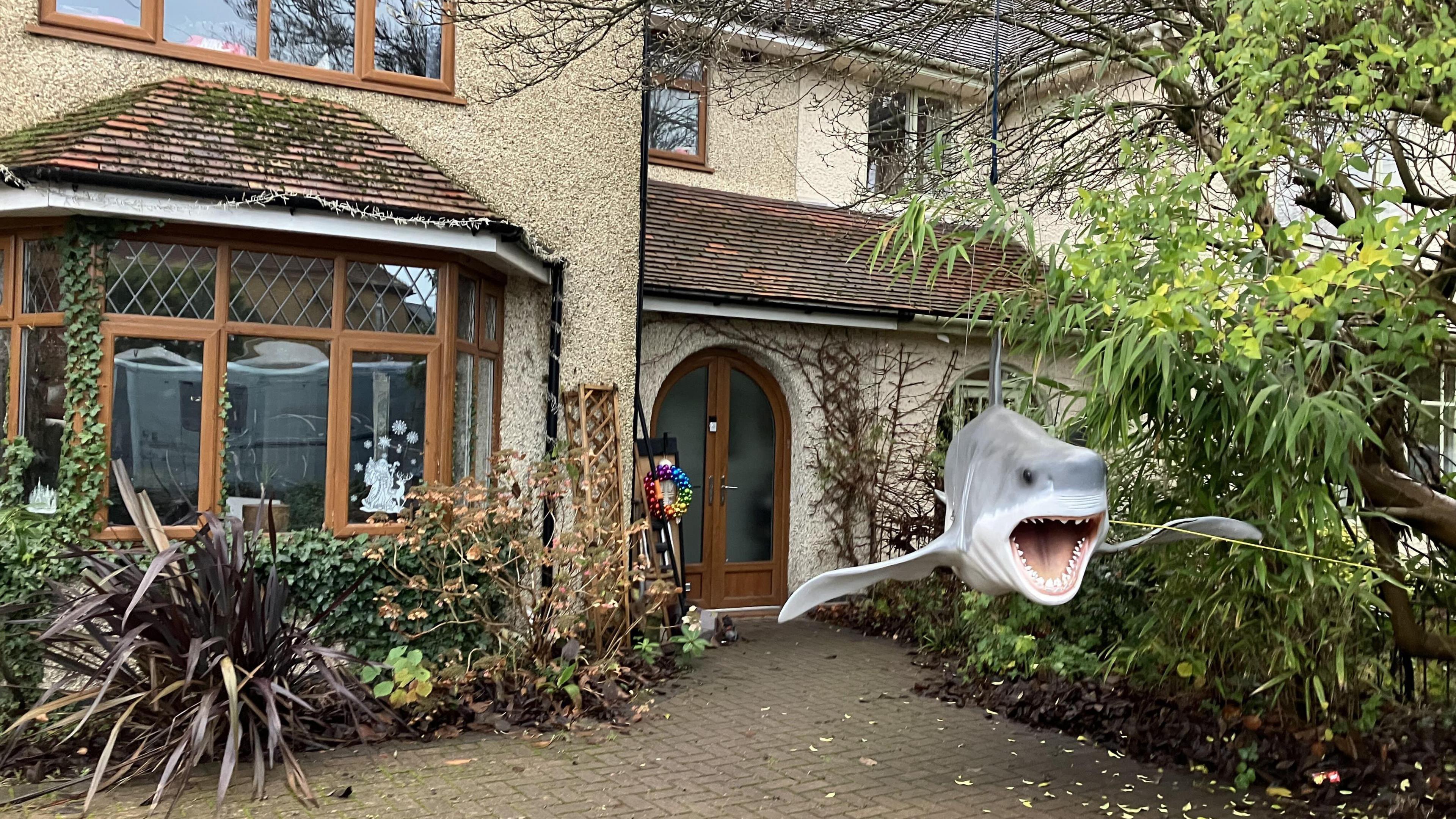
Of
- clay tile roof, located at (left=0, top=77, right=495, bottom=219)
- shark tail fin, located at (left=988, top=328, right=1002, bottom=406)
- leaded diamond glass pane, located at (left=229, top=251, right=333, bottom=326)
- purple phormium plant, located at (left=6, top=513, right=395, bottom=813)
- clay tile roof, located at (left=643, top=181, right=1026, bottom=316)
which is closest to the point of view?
shark tail fin, located at (left=988, top=328, right=1002, bottom=406)

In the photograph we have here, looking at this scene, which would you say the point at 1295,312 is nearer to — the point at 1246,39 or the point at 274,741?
the point at 1246,39

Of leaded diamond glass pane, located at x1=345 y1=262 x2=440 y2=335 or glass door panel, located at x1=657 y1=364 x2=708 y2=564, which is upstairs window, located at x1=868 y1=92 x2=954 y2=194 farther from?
leaded diamond glass pane, located at x1=345 y1=262 x2=440 y2=335

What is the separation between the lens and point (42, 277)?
261 inches

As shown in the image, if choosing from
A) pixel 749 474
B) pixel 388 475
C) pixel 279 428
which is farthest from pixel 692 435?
pixel 279 428

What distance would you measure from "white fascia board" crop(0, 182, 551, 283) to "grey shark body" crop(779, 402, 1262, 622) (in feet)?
13.7

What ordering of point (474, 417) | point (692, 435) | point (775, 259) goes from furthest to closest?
point (775, 259) → point (692, 435) → point (474, 417)

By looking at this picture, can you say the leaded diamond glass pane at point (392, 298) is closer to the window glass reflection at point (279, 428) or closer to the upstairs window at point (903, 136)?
the window glass reflection at point (279, 428)

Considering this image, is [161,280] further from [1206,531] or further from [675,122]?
[675,122]

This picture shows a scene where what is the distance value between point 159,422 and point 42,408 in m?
0.70

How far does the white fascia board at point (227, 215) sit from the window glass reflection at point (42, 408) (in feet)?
2.58

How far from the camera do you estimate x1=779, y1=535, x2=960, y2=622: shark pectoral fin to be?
3924 mm

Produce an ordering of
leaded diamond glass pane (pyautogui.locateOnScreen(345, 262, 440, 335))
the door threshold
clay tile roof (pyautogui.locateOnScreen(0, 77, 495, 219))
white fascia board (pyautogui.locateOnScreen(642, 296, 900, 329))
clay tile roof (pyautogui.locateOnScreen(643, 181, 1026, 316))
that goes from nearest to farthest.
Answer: clay tile roof (pyautogui.locateOnScreen(0, 77, 495, 219)) < leaded diamond glass pane (pyautogui.locateOnScreen(345, 262, 440, 335)) < white fascia board (pyautogui.locateOnScreen(642, 296, 900, 329)) < clay tile roof (pyautogui.locateOnScreen(643, 181, 1026, 316)) < the door threshold

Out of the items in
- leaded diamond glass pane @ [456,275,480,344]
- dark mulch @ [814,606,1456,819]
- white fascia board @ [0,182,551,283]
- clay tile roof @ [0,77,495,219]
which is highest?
clay tile roof @ [0,77,495,219]

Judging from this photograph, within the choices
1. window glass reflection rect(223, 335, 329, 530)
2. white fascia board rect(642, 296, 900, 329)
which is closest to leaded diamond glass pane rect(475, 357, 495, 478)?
window glass reflection rect(223, 335, 329, 530)
